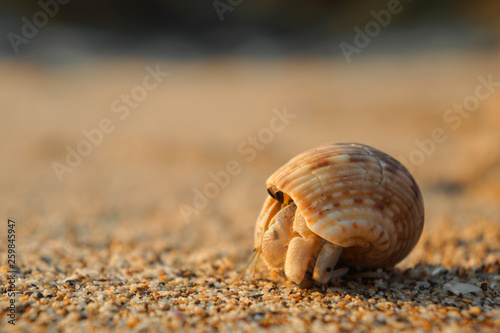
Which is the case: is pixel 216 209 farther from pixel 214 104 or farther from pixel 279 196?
pixel 214 104

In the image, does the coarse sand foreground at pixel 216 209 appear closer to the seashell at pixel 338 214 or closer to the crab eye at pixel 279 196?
the seashell at pixel 338 214

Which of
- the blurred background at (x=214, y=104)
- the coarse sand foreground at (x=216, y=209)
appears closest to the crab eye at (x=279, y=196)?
the coarse sand foreground at (x=216, y=209)

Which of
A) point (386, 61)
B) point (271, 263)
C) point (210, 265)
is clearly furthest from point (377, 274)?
point (386, 61)

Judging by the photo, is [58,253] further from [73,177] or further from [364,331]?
[73,177]

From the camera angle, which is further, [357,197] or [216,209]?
[216,209]

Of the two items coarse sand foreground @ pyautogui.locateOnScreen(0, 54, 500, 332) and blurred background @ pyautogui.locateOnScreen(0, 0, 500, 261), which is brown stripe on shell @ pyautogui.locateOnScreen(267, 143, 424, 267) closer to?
coarse sand foreground @ pyautogui.locateOnScreen(0, 54, 500, 332)

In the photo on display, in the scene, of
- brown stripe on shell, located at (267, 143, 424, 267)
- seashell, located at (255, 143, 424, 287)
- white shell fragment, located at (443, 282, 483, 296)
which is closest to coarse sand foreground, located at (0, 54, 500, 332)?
white shell fragment, located at (443, 282, 483, 296)

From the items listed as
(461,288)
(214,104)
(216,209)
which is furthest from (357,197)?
(214,104)
